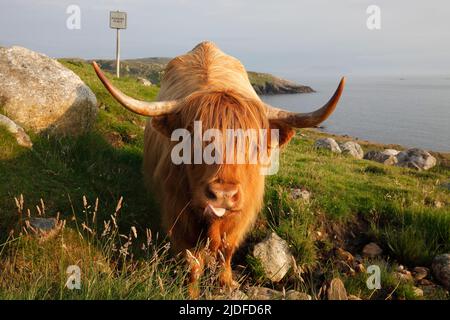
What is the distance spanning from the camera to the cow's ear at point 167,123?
4.05 m

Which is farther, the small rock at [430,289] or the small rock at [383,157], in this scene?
the small rock at [383,157]

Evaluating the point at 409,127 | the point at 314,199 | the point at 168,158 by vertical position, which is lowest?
the point at 409,127

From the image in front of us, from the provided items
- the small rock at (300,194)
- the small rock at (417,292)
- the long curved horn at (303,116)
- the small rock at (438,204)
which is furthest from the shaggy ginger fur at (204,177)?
the small rock at (438,204)

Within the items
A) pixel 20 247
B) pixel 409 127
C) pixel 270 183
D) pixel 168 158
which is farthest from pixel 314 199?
pixel 409 127

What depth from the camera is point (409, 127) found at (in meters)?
32.2

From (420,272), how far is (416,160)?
32.1ft

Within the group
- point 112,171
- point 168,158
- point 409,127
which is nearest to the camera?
point 168,158

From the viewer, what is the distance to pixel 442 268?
5090 millimetres

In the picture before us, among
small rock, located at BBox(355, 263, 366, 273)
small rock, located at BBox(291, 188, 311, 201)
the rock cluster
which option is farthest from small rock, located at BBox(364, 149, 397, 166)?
the rock cluster

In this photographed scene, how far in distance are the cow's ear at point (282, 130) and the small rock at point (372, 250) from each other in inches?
91.0

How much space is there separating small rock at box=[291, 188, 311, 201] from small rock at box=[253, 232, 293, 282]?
94 centimetres

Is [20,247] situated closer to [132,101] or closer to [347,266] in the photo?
[132,101]

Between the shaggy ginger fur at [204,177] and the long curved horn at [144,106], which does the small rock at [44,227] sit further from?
the long curved horn at [144,106]
